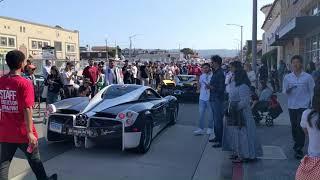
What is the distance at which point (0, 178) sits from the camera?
509 centimetres

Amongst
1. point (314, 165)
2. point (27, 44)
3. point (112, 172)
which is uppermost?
point (27, 44)

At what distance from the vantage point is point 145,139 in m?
8.45

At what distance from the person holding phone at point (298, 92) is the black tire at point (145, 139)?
2565mm

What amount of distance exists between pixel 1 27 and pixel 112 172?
5452cm

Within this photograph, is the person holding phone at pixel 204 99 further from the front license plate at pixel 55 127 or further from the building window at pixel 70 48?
the building window at pixel 70 48

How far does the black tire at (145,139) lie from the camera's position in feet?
27.1

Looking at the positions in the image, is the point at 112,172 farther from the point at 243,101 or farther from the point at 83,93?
the point at 83,93

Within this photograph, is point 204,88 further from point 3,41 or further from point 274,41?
point 3,41

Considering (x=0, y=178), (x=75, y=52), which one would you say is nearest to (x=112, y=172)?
(x=0, y=178)

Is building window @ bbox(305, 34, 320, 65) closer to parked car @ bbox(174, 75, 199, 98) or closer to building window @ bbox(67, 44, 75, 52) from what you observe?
parked car @ bbox(174, 75, 199, 98)

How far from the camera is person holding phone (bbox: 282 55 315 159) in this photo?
7750mm

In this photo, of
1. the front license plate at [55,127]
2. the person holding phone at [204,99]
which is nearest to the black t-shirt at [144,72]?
the person holding phone at [204,99]

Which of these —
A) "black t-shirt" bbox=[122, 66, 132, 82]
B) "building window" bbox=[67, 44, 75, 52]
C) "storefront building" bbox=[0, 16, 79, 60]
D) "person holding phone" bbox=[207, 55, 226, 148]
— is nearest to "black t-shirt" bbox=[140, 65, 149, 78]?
"black t-shirt" bbox=[122, 66, 132, 82]

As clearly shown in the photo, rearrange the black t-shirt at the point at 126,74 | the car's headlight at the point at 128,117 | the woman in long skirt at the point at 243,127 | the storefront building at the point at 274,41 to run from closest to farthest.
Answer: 1. the woman in long skirt at the point at 243,127
2. the car's headlight at the point at 128,117
3. the black t-shirt at the point at 126,74
4. the storefront building at the point at 274,41
